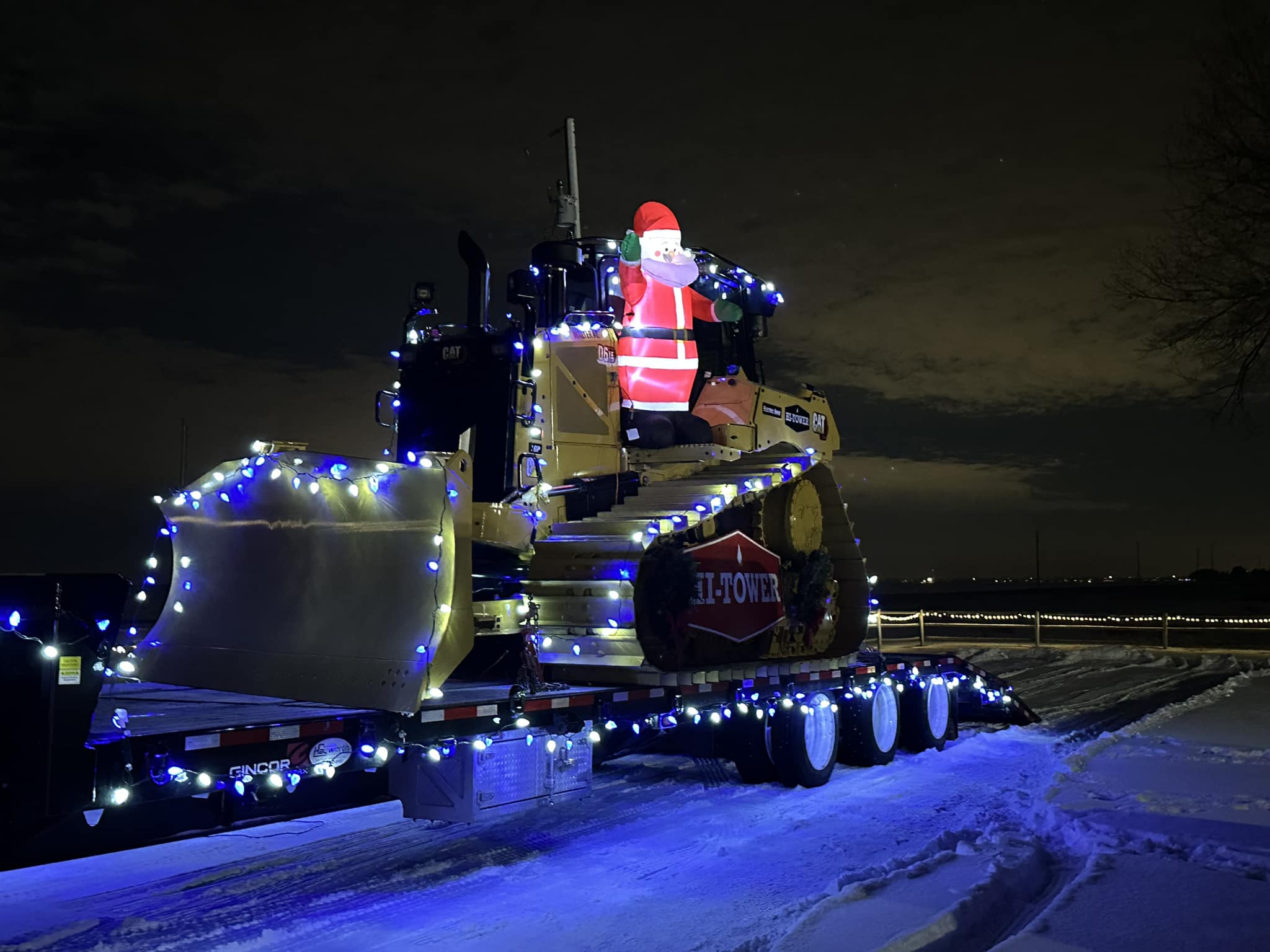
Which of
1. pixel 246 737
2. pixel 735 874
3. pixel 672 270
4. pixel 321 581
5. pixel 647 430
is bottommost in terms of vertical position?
pixel 735 874

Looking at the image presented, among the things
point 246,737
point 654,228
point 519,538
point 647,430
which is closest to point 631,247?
point 654,228

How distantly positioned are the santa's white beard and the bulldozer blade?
4.18m

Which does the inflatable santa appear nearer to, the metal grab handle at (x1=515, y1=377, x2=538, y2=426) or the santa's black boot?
the santa's black boot

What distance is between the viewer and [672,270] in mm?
10312

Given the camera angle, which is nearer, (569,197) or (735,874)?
(735,874)

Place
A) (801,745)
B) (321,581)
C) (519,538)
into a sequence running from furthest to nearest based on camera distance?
(801,745) → (519,538) → (321,581)

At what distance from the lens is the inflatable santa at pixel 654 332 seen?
10.2 metres

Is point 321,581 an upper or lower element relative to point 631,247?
lower

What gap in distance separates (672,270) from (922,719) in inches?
212

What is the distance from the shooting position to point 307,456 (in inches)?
277

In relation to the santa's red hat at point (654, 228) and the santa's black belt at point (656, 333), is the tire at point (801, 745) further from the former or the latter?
the santa's red hat at point (654, 228)

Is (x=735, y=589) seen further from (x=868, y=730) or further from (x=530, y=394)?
(x=868, y=730)

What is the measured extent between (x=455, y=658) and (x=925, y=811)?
13.7 ft

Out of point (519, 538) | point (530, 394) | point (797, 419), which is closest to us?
point (519, 538)
